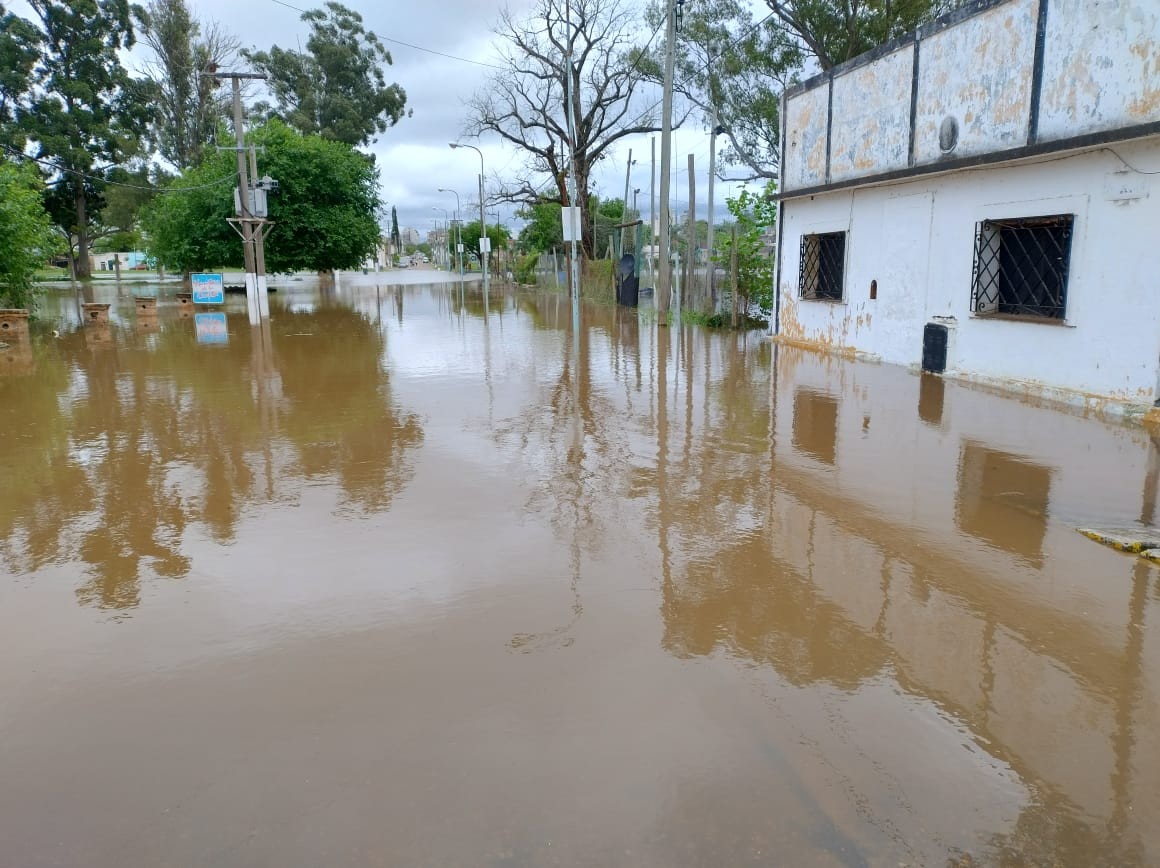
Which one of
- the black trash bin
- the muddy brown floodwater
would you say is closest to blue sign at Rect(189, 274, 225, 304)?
the black trash bin

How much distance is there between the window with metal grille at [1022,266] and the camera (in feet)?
34.3

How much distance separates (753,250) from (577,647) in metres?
17.1

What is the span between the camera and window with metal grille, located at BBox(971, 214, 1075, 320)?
1045 cm

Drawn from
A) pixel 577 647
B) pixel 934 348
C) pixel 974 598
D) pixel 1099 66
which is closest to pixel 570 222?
pixel 934 348

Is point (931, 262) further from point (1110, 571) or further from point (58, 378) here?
point (58, 378)

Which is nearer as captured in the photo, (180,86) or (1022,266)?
(1022,266)

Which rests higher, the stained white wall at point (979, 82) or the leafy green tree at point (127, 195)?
the leafy green tree at point (127, 195)

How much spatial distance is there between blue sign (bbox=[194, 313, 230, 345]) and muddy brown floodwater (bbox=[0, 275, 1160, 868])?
33.9ft

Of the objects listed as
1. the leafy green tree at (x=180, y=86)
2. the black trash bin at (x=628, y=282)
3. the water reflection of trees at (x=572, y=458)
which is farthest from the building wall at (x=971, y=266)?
the leafy green tree at (x=180, y=86)

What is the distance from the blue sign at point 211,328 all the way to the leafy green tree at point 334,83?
1299 inches

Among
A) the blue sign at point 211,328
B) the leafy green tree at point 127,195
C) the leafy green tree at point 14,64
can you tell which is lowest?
Result: the blue sign at point 211,328

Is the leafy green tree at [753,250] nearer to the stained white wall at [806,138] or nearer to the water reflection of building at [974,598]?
the stained white wall at [806,138]

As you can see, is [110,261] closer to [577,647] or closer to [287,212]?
[287,212]

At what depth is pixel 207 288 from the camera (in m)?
28.6
